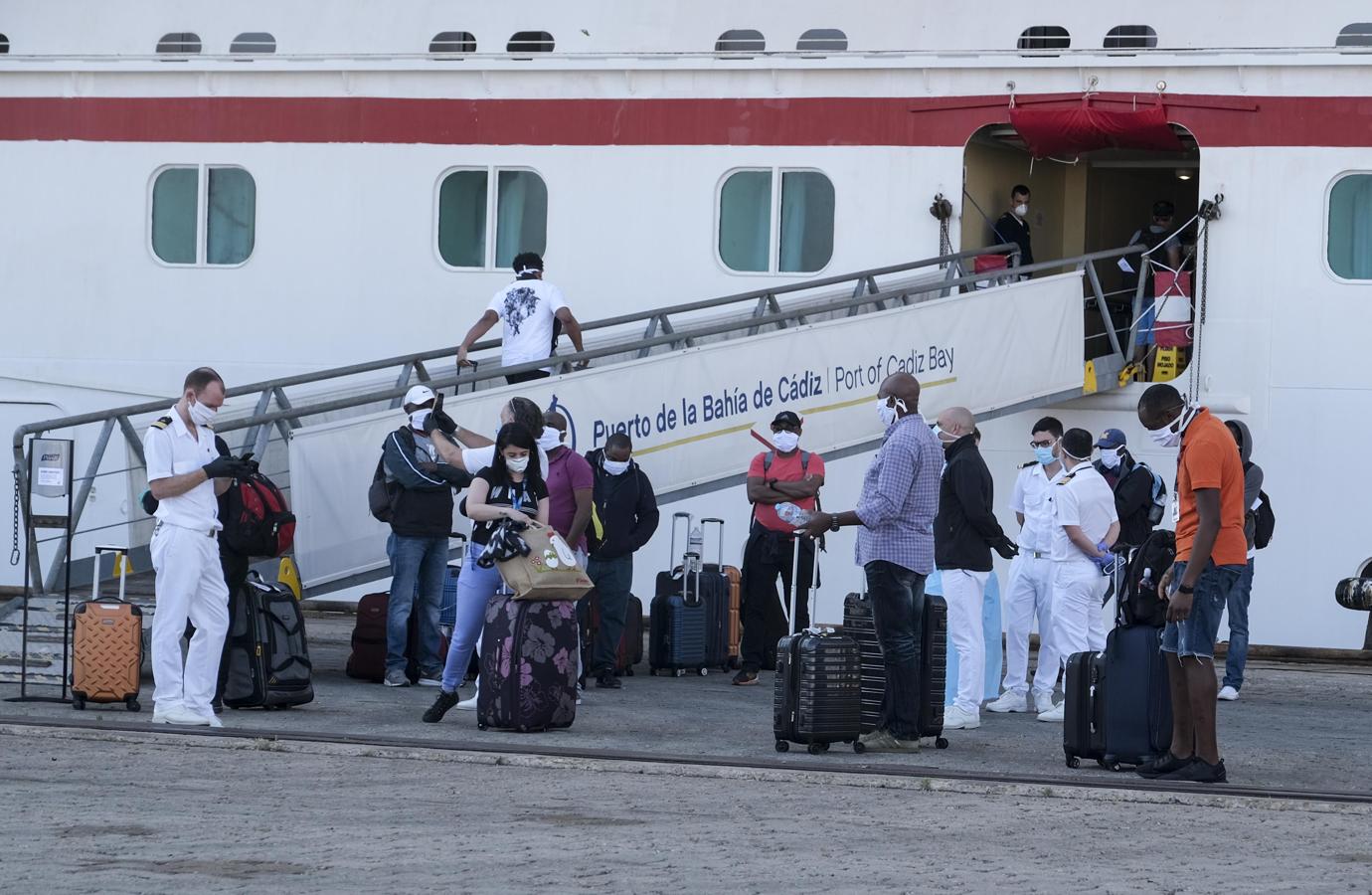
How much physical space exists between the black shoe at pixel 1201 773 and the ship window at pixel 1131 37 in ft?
27.4

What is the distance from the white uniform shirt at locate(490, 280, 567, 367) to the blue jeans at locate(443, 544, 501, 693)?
3404 mm

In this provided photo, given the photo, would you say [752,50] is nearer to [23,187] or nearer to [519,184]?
[519,184]

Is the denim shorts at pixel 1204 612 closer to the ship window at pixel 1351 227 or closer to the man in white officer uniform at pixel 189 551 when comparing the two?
the man in white officer uniform at pixel 189 551

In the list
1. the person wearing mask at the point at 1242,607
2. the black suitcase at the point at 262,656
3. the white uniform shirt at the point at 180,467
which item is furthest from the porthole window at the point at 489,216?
the white uniform shirt at the point at 180,467

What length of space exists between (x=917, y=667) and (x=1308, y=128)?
7.46m

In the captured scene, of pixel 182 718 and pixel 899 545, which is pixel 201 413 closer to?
pixel 182 718

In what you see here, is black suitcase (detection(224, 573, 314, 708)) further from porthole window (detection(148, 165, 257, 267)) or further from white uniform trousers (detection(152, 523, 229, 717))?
porthole window (detection(148, 165, 257, 267))

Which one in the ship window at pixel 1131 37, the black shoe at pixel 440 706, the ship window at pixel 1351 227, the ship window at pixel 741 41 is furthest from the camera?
the ship window at pixel 741 41

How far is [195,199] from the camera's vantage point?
1728 cm

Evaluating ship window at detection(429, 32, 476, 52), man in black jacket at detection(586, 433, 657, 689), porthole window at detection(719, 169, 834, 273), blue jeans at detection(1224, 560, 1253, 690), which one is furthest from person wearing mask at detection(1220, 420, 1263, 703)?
ship window at detection(429, 32, 476, 52)

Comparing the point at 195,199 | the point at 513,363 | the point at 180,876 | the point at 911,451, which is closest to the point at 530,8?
the point at 195,199

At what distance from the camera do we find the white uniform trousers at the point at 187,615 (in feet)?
31.5

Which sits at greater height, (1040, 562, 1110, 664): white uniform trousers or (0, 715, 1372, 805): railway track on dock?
(1040, 562, 1110, 664): white uniform trousers

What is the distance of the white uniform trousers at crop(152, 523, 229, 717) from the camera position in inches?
378
